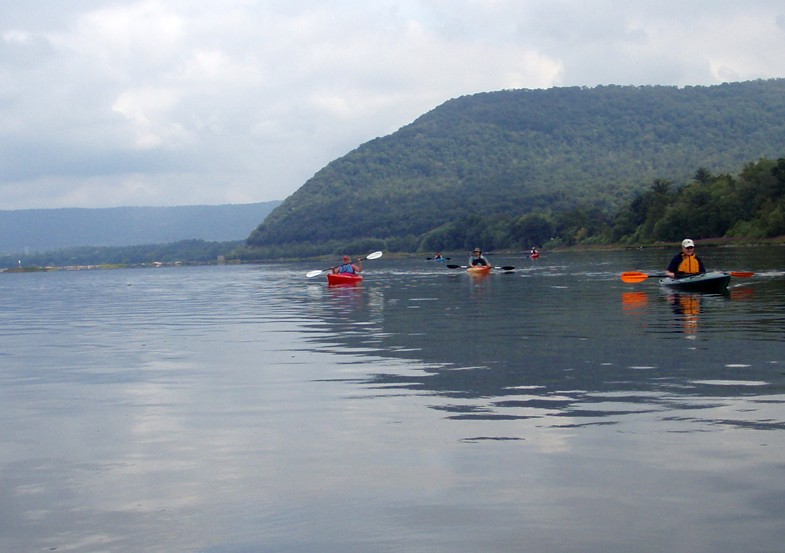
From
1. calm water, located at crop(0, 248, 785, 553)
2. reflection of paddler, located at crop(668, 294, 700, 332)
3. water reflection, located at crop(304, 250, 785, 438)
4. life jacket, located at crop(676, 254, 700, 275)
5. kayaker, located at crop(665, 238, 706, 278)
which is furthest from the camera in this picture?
life jacket, located at crop(676, 254, 700, 275)

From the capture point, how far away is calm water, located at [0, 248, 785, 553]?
8977 mm

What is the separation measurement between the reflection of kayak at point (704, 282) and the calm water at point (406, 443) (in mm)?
13254

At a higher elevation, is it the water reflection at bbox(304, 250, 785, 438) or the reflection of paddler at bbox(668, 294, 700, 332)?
the water reflection at bbox(304, 250, 785, 438)

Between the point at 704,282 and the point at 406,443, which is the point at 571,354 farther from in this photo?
the point at 704,282

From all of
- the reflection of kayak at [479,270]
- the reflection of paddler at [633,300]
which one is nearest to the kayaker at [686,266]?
the reflection of paddler at [633,300]

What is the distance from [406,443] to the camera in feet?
41.0

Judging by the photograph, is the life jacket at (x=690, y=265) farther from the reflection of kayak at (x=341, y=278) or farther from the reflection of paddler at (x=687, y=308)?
the reflection of kayak at (x=341, y=278)

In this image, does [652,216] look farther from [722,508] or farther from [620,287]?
[722,508]

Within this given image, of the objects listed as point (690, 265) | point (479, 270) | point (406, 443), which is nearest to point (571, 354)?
point (406, 443)

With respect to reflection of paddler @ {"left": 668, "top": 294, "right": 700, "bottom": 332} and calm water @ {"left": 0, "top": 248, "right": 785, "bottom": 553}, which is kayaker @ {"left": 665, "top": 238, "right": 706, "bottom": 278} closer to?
reflection of paddler @ {"left": 668, "top": 294, "right": 700, "bottom": 332}

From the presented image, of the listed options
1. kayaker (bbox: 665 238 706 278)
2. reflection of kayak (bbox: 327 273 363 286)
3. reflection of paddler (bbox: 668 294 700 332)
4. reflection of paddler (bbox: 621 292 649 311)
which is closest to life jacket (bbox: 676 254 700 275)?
kayaker (bbox: 665 238 706 278)

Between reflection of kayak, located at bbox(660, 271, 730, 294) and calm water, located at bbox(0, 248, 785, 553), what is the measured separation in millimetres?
13254

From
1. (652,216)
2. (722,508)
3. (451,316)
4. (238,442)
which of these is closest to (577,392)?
(238,442)

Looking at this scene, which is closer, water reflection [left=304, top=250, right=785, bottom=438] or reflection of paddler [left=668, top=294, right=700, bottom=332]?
water reflection [left=304, top=250, right=785, bottom=438]
